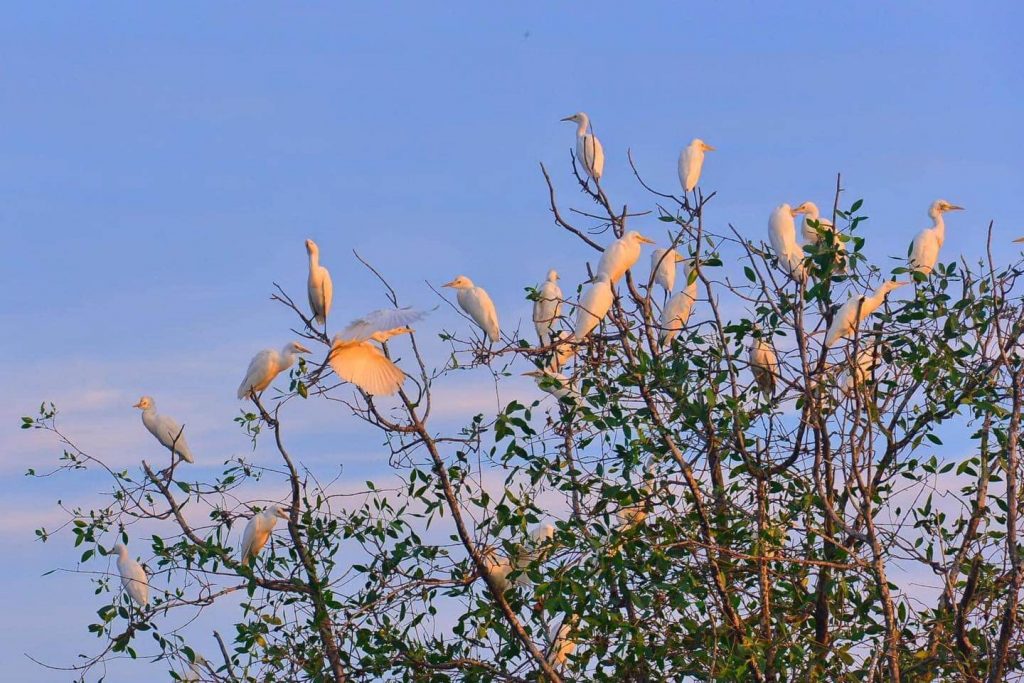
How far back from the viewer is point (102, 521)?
4.95 meters

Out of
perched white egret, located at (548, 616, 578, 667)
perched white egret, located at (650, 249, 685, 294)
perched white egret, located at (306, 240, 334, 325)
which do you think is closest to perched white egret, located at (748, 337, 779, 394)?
perched white egret, located at (548, 616, 578, 667)

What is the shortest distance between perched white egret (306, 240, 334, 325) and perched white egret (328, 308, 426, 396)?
2.07 m

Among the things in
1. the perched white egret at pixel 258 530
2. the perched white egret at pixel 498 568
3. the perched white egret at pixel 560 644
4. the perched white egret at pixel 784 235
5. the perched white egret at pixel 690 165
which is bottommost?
the perched white egret at pixel 560 644

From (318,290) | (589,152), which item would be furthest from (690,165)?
(318,290)

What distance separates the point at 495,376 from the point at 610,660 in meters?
1.12

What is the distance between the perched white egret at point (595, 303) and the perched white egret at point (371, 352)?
0.70m

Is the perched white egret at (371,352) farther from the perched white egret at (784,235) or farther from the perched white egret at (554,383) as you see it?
the perched white egret at (784,235)

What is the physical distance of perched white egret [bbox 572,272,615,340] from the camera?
5262 mm

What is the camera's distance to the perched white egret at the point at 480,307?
6938mm

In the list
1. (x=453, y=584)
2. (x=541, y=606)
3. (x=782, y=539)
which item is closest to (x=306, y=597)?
(x=453, y=584)

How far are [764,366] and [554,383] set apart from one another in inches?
29.7

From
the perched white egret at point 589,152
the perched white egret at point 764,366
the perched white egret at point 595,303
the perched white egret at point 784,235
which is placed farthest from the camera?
the perched white egret at point 589,152

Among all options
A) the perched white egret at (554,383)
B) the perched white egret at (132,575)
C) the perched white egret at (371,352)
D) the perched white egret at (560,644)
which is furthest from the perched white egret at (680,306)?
the perched white egret at (132,575)

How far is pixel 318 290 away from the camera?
7.18m
